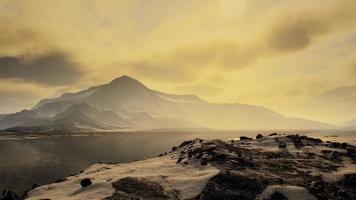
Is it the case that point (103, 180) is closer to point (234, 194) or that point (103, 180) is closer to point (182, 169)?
point (182, 169)

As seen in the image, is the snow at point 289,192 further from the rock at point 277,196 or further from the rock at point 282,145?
the rock at point 282,145

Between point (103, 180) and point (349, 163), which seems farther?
point (349, 163)

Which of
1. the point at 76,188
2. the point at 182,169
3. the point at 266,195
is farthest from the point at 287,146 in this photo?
the point at 76,188

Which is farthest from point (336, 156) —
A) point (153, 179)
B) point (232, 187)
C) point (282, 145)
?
point (153, 179)

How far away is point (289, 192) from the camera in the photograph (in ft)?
154

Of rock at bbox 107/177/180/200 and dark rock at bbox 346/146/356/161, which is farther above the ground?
dark rock at bbox 346/146/356/161

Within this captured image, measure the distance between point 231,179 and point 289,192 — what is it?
339 inches

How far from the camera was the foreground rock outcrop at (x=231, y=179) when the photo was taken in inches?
1884

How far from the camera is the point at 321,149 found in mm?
76812

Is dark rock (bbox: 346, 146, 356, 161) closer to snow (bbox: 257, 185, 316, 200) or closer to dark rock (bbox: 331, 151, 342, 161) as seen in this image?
dark rock (bbox: 331, 151, 342, 161)

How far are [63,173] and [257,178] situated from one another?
194 feet

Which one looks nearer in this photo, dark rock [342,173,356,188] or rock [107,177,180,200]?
rock [107,177,180,200]

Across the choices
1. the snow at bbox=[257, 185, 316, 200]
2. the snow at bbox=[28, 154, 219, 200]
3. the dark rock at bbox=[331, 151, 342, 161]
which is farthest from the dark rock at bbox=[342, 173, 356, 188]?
the snow at bbox=[28, 154, 219, 200]

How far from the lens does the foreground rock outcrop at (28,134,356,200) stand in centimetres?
4784
